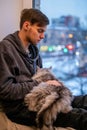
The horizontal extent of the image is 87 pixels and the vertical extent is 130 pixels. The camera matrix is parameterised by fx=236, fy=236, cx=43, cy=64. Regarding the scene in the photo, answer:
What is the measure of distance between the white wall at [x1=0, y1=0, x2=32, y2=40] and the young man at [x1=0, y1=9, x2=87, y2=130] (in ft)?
0.90

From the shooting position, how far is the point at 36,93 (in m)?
1.52

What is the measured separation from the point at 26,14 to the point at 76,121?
809 mm

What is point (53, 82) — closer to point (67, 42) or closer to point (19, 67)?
point (19, 67)

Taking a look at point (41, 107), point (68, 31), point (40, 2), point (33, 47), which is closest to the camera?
point (41, 107)

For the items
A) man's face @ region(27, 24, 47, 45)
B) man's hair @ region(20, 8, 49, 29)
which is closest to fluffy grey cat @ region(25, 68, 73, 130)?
man's face @ region(27, 24, 47, 45)

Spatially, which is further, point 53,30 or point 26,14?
point 53,30

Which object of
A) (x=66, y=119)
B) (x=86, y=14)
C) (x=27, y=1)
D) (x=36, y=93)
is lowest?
(x=66, y=119)

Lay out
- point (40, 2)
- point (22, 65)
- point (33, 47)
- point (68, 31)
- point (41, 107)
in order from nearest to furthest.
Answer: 1. point (41, 107)
2. point (22, 65)
3. point (33, 47)
4. point (40, 2)
5. point (68, 31)

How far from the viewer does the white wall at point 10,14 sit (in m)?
1.91

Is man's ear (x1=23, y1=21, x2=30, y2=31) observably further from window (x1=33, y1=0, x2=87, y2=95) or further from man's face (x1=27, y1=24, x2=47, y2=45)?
window (x1=33, y1=0, x2=87, y2=95)

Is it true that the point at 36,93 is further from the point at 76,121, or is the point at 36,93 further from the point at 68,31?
the point at 68,31

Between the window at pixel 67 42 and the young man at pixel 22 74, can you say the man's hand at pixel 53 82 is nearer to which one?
the young man at pixel 22 74

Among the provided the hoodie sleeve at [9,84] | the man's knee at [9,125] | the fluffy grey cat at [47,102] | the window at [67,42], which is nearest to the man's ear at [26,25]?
the hoodie sleeve at [9,84]

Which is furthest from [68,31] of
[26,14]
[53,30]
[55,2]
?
[26,14]
